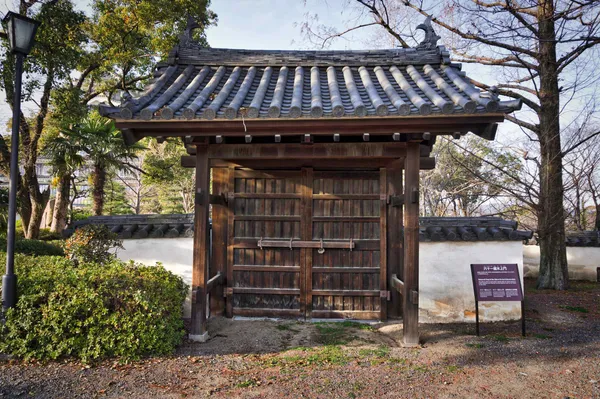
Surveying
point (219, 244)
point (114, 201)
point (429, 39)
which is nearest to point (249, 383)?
point (219, 244)

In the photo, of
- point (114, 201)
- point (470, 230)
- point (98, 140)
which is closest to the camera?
point (470, 230)

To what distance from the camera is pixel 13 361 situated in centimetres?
408

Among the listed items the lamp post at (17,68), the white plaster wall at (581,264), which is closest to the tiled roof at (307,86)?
the lamp post at (17,68)

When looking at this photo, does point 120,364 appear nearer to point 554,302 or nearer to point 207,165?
point 207,165

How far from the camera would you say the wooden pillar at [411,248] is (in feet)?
15.9

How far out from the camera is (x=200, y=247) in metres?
5.01

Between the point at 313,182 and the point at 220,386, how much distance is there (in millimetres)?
3320

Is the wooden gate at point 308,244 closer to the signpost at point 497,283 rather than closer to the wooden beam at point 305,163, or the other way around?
the wooden beam at point 305,163

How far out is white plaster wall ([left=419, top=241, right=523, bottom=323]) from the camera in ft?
20.0

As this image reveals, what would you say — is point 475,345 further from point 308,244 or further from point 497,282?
point 308,244

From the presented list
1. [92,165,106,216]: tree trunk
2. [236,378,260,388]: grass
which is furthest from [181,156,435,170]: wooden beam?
[92,165,106,216]: tree trunk

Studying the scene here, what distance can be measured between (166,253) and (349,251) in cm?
287

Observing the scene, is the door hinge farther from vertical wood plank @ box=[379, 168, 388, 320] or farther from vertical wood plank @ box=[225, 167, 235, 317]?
vertical wood plank @ box=[225, 167, 235, 317]

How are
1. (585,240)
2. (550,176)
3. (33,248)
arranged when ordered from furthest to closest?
(585,240), (33,248), (550,176)
